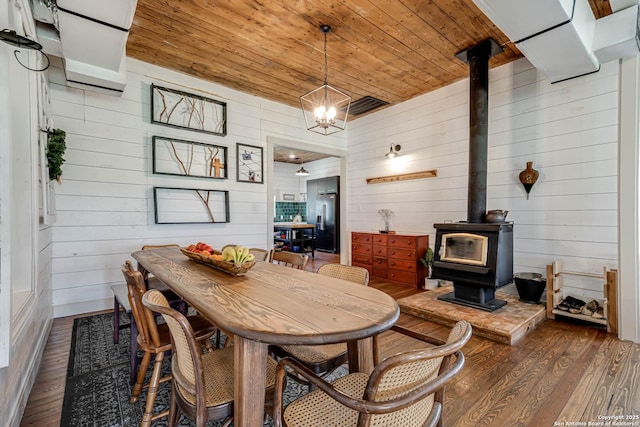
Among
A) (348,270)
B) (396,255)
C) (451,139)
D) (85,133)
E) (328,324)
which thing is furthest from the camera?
(396,255)

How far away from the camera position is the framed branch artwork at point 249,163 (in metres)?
4.46

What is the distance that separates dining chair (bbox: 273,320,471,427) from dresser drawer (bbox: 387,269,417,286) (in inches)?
134

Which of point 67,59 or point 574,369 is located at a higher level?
point 67,59

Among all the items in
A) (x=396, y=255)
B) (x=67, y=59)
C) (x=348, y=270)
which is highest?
(x=67, y=59)

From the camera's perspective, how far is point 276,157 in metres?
8.48

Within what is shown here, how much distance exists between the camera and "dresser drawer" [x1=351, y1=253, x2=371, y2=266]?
17.0 feet

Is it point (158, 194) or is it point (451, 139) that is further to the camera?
point (451, 139)

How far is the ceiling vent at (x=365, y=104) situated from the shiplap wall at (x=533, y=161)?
0.31 metres

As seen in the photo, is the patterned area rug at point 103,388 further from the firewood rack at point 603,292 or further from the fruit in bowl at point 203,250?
the firewood rack at point 603,292

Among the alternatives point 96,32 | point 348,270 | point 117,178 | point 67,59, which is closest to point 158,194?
point 117,178

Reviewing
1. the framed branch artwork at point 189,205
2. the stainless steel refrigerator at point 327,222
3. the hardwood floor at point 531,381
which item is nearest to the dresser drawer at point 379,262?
the hardwood floor at point 531,381

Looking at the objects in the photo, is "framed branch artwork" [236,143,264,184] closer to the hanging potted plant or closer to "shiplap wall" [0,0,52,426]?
"shiplap wall" [0,0,52,426]

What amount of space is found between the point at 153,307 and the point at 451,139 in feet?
14.3

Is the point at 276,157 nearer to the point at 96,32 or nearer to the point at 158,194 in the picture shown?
the point at 158,194
